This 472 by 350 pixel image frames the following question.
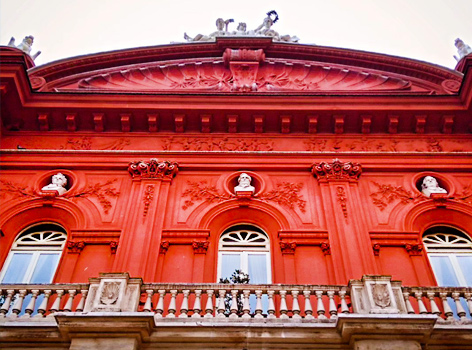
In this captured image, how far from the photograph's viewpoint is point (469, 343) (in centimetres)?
852

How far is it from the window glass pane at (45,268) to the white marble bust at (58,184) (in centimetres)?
185

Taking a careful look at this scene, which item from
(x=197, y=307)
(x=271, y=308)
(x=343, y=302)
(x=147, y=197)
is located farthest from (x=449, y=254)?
(x=147, y=197)

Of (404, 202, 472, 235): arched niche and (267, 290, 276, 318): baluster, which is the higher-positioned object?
(404, 202, 472, 235): arched niche

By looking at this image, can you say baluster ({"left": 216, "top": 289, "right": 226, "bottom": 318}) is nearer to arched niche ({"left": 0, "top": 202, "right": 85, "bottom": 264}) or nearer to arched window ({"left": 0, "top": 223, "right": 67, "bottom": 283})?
arched window ({"left": 0, "top": 223, "right": 67, "bottom": 283})

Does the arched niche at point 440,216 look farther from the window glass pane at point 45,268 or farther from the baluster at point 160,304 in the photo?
the window glass pane at point 45,268

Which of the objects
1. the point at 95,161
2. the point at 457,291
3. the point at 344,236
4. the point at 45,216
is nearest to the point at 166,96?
the point at 95,161

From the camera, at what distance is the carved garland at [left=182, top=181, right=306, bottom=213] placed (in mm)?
12898

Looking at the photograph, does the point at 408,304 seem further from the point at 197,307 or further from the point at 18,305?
the point at 18,305

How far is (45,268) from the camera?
38.5ft

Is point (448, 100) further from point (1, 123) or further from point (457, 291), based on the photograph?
point (1, 123)

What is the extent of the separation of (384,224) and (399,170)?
221cm

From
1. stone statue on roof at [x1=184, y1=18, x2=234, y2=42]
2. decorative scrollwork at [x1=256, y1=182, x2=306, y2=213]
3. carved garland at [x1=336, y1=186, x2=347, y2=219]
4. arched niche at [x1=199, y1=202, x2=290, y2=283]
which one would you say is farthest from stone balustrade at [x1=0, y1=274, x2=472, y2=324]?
stone statue on roof at [x1=184, y1=18, x2=234, y2=42]

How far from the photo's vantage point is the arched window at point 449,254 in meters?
11.5

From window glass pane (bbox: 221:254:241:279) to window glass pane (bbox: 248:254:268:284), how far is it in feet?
0.93
